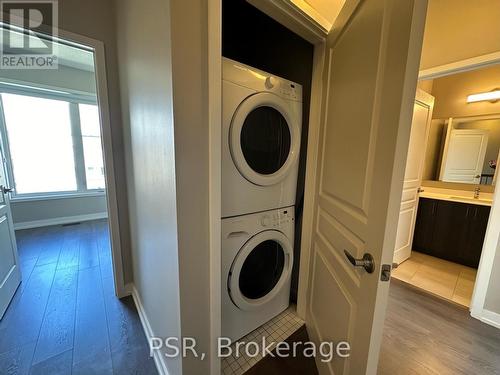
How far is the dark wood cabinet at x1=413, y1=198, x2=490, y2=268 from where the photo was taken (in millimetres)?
2340

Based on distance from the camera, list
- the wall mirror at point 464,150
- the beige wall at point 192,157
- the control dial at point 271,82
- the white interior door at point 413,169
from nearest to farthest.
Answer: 1. the beige wall at point 192,157
2. the control dial at point 271,82
3. the white interior door at point 413,169
4. the wall mirror at point 464,150

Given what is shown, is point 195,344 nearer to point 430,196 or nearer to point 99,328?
point 99,328

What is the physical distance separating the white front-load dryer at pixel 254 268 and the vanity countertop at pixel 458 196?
93.2 inches

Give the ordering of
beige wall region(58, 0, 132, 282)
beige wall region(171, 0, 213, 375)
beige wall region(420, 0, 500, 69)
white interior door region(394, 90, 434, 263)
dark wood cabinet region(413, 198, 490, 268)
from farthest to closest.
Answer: dark wood cabinet region(413, 198, 490, 268), white interior door region(394, 90, 434, 263), beige wall region(420, 0, 500, 69), beige wall region(58, 0, 132, 282), beige wall region(171, 0, 213, 375)

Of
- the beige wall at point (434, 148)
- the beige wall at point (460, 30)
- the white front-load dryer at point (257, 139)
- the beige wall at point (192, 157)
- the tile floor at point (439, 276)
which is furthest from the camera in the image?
the beige wall at point (434, 148)

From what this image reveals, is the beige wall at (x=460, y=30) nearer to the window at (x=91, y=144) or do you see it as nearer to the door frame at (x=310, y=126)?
the door frame at (x=310, y=126)

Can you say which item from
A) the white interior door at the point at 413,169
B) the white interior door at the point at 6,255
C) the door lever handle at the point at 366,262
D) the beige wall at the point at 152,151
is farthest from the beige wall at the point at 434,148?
the white interior door at the point at 6,255

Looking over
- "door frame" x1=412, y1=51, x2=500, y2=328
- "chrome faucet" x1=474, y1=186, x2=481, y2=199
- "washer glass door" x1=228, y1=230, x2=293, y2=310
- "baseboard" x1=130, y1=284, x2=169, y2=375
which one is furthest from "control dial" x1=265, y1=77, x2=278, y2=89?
"chrome faucet" x1=474, y1=186, x2=481, y2=199

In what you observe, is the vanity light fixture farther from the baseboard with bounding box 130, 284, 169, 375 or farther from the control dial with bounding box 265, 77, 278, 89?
the baseboard with bounding box 130, 284, 169, 375

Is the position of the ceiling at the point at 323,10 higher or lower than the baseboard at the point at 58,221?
higher

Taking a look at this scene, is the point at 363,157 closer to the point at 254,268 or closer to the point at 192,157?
the point at 192,157

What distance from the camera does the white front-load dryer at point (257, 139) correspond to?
1.02 metres

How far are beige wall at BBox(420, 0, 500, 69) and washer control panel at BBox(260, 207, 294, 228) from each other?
192cm

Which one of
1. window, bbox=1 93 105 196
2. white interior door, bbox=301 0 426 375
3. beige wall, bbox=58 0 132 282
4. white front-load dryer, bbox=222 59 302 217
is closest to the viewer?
white interior door, bbox=301 0 426 375
